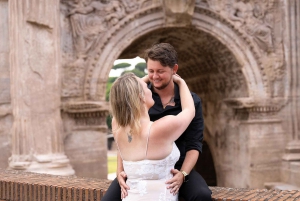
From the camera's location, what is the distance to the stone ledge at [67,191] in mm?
3141

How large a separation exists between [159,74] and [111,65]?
6488 mm

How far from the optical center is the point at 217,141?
12.0 meters

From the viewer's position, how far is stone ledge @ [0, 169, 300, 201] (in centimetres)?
314

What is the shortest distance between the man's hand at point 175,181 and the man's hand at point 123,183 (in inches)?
10.3

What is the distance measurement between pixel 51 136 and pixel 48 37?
70.8 inches

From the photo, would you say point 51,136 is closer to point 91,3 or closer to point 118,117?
point 91,3

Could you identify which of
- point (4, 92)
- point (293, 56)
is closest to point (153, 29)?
point (293, 56)

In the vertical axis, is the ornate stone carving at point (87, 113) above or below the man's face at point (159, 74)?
below

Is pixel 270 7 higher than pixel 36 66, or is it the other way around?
pixel 270 7

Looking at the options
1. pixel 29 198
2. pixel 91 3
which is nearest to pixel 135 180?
pixel 29 198

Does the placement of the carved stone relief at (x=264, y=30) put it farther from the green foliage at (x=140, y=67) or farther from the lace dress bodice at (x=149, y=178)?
the green foliage at (x=140, y=67)

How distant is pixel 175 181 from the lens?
2.81m

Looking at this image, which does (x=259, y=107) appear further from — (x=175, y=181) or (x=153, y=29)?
(x=175, y=181)

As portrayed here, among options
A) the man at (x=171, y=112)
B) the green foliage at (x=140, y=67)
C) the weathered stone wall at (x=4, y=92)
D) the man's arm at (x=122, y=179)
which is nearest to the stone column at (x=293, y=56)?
the weathered stone wall at (x=4, y=92)
